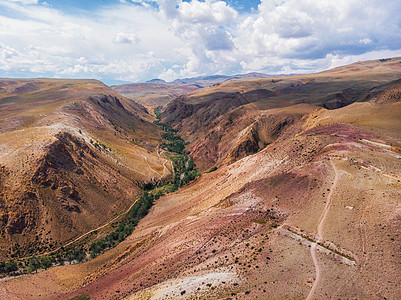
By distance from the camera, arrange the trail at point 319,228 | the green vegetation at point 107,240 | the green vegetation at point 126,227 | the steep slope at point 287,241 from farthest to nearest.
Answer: the green vegetation at point 126,227, the green vegetation at point 107,240, the steep slope at point 287,241, the trail at point 319,228

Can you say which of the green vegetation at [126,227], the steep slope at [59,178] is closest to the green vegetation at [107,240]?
the green vegetation at [126,227]

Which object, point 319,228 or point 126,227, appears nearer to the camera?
point 319,228

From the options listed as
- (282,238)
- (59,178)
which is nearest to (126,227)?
(59,178)

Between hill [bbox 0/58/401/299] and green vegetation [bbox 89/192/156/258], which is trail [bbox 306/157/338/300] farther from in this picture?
green vegetation [bbox 89/192/156/258]

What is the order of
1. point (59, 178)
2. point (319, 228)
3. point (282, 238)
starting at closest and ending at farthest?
1. point (282, 238)
2. point (319, 228)
3. point (59, 178)

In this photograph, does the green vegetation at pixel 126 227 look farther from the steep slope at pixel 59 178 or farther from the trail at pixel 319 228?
the trail at pixel 319 228

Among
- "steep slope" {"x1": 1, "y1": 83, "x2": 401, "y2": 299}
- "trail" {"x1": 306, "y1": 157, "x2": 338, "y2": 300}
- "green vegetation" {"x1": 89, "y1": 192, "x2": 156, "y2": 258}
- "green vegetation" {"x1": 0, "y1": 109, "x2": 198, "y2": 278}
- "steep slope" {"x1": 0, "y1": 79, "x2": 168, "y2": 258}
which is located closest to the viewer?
"trail" {"x1": 306, "y1": 157, "x2": 338, "y2": 300}

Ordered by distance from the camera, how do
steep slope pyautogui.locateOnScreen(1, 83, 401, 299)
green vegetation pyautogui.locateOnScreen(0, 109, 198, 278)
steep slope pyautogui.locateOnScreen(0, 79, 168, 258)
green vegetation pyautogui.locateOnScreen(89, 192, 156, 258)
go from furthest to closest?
green vegetation pyautogui.locateOnScreen(89, 192, 156, 258) < steep slope pyautogui.locateOnScreen(0, 79, 168, 258) < green vegetation pyautogui.locateOnScreen(0, 109, 198, 278) < steep slope pyautogui.locateOnScreen(1, 83, 401, 299)

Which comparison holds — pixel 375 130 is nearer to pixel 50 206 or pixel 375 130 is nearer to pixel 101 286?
pixel 101 286

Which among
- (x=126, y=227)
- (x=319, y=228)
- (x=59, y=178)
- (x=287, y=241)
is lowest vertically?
(x=126, y=227)

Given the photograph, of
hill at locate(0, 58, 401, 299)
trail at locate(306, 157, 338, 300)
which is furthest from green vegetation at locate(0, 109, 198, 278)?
trail at locate(306, 157, 338, 300)

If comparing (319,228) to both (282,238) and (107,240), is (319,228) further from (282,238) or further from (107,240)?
(107,240)
